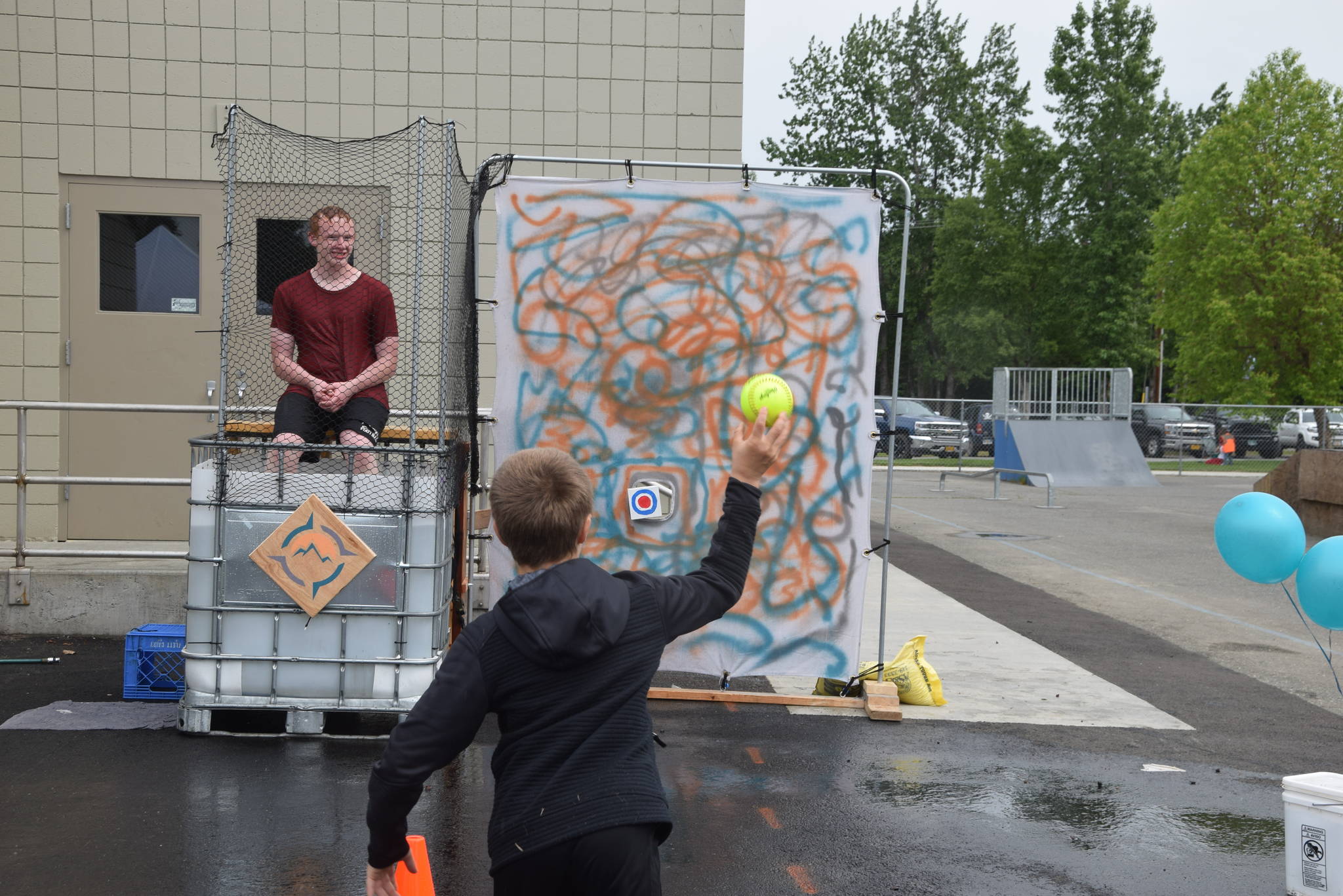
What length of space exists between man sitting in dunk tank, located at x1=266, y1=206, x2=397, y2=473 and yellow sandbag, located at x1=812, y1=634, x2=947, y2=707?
2.81 meters

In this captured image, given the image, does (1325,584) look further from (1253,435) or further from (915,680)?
(1253,435)

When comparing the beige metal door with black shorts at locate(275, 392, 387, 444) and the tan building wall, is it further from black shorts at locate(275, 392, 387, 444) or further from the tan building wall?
black shorts at locate(275, 392, 387, 444)

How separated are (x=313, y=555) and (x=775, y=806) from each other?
238 centimetres

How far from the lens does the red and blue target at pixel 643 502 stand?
634 centimetres

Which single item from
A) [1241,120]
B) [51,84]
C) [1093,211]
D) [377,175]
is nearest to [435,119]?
[377,175]

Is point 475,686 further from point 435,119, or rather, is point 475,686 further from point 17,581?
point 435,119

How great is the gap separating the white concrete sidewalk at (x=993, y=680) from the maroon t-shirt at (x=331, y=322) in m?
2.93

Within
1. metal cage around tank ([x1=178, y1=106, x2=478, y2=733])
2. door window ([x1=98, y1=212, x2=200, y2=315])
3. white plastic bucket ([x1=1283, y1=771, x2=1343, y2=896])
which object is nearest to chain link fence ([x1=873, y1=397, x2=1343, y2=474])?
door window ([x1=98, y1=212, x2=200, y2=315])

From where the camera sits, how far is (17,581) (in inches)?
304

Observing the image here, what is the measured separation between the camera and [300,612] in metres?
5.79

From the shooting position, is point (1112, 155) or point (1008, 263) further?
point (1008, 263)

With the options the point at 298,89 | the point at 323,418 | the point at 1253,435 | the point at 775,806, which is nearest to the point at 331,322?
the point at 323,418

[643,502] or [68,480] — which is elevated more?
[643,502]

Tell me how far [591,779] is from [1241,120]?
147 feet
